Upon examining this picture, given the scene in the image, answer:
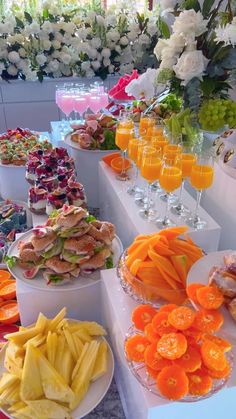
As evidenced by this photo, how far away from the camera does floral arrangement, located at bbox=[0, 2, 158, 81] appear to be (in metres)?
3.10

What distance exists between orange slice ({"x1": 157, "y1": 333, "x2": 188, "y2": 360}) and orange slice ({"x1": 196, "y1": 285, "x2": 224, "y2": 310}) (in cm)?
9

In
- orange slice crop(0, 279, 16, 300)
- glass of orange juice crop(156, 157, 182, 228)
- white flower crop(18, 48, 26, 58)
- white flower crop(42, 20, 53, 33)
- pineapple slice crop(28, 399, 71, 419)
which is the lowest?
orange slice crop(0, 279, 16, 300)

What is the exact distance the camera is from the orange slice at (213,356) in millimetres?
745

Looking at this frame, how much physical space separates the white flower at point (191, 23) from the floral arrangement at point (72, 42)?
1.61 meters

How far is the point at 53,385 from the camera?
86cm

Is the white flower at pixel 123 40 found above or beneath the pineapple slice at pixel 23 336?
above

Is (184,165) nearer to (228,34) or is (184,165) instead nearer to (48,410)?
(228,34)

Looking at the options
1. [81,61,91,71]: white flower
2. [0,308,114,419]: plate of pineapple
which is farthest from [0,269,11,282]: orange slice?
[81,61,91,71]: white flower

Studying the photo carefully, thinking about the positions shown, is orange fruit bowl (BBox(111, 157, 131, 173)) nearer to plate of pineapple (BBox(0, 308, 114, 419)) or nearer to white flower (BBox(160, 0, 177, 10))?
white flower (BBox(160, 0, 177, 10))

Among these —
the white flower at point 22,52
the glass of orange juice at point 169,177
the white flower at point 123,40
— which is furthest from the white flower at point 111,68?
the glass of orange juice at point 169,177

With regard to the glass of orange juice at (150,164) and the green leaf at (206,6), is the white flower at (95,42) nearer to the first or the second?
the green leaf at (206,6)

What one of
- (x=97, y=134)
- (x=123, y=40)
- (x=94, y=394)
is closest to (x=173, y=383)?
(x=94, y=394)

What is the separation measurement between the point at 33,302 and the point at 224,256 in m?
0.57

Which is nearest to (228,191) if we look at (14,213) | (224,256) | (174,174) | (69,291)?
(174,174)
